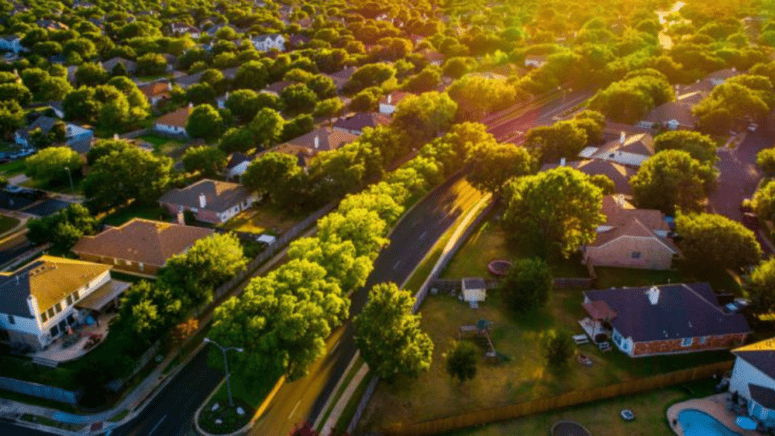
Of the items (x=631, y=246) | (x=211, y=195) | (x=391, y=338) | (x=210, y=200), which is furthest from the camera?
(x=211, y=195)

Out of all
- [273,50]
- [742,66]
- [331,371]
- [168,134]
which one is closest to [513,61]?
[742,66]

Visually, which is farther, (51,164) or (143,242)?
(51,164)

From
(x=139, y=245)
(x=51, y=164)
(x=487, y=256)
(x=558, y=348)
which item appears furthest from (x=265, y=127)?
(x=558, y=348)

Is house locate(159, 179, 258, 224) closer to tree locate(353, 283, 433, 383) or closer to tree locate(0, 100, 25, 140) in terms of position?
tree locate(353, 283, 433, 383)

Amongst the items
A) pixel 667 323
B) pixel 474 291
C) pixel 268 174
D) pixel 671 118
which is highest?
pixel 268 174

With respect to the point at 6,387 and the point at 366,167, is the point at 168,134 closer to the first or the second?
the point at 366,167

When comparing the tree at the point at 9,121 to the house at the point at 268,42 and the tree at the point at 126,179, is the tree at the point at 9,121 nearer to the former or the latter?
the tree at the point at 126,179

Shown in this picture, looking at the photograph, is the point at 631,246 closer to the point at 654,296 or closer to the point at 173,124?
the point at 654,296

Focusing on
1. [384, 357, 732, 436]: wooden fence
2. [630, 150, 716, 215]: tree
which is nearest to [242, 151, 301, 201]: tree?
[384, 357, 732, 436]: wooden fence
